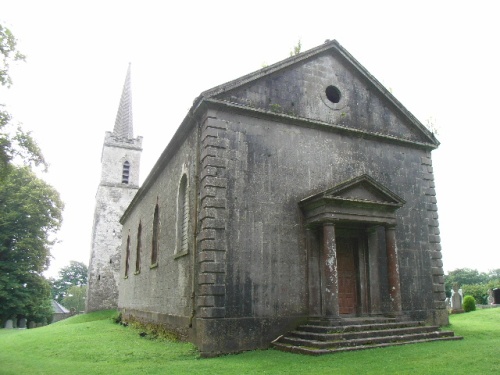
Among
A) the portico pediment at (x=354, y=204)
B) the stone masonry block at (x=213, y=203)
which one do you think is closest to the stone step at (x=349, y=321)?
the portico pediment at (x=354, y=204)

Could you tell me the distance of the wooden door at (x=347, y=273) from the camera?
41.9 ft

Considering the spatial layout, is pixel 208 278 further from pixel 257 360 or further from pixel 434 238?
pixel 434 238

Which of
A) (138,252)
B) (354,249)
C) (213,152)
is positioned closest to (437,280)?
(354,249)

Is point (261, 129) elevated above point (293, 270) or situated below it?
above

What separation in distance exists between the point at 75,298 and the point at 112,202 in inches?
2092

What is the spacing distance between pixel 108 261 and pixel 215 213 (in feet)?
87.9

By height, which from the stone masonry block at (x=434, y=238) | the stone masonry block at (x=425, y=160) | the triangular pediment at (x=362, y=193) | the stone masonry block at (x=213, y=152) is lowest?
the stone masonry block at (x=434, y=238)

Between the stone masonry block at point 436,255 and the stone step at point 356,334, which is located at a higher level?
the stone masonry block at point 436,255

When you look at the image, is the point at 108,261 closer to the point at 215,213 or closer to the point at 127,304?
the point at 127,304

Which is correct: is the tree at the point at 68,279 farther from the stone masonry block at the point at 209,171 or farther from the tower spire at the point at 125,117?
the stone masonry block at the point at 209,171

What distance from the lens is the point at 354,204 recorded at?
12219 mm

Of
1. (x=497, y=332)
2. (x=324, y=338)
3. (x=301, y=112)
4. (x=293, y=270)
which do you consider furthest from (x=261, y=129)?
(x=497, y=332)

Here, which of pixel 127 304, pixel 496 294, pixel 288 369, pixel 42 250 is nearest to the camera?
pixel 288 369

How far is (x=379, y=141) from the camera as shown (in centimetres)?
1467
